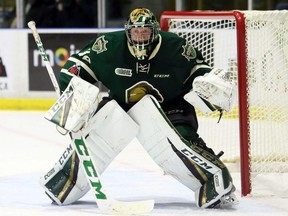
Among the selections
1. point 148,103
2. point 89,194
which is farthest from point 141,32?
point 89,194

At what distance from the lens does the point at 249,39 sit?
4.79 metres

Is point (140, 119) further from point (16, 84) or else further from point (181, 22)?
point (16, 84)

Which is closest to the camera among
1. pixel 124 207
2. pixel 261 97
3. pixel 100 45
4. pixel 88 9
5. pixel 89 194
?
pixel 124 207

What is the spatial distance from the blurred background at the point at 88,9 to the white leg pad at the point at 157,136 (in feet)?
15.2

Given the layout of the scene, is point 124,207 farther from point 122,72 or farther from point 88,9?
point 88,9

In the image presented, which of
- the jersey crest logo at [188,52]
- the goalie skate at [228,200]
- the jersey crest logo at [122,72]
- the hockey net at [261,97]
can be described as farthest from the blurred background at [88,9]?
the goalie skate at [228,200]

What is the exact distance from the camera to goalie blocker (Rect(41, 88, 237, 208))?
4.25 metres

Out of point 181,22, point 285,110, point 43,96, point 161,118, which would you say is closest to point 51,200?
point 161,118

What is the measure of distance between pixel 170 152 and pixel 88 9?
4907 mm

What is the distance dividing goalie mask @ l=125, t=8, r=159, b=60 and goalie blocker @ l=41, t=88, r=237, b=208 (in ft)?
0.66

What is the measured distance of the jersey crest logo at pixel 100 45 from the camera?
14.1ft

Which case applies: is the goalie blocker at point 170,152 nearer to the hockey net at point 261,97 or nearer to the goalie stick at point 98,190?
the goalie stick at point 98,190

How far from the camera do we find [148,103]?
425 cm

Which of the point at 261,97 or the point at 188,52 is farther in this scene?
the point at 261,97
